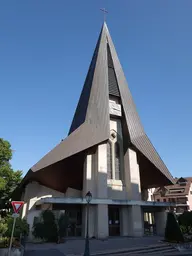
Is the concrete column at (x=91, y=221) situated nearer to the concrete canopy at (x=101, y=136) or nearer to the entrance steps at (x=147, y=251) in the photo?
the concrete canopy at (x=101, y=136)

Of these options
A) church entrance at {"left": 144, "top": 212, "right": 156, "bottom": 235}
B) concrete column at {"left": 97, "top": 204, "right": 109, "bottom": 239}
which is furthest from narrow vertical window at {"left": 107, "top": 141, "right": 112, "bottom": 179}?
church entrance at {"left": 144, "top": 212, "right": 156, "bottom": 235}

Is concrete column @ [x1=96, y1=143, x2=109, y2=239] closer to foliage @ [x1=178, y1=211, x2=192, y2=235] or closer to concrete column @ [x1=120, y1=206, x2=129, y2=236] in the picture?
concrete column @ [x1=120, y1=206, x2=129, y2=236]

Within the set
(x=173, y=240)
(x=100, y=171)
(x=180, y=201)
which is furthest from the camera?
(x=180, y=201)

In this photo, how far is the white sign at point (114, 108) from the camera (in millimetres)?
21047

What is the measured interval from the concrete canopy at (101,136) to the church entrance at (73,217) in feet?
9.45

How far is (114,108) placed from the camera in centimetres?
2142

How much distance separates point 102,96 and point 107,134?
16.4 ft

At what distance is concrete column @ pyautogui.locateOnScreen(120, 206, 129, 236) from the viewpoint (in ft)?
56.6

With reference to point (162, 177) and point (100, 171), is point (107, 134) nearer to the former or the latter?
point (100, 171)

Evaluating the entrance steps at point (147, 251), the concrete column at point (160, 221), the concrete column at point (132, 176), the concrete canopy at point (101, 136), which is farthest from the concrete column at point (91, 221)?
the concrete column at point (160, 221)

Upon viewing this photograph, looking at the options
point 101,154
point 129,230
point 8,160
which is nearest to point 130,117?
point 101,154

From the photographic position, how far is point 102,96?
21078 millimetres

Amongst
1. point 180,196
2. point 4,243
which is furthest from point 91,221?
point 180,196

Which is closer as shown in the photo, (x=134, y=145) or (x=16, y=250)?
(x=16, y=250)
